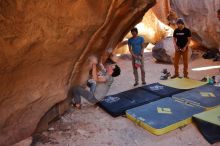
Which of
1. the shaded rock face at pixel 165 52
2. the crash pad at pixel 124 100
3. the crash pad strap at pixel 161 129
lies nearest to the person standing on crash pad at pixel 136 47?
the crash pad at pixel 124 100

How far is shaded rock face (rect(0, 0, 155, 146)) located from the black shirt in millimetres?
2044

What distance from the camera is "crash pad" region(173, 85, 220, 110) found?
450cm

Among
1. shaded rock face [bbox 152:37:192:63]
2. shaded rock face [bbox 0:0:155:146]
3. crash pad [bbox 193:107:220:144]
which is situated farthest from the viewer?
shaded rock face [bbox 152:37:192:63]

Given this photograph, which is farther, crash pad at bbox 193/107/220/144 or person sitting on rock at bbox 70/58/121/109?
person sitting on rock at bbox 70/58/121/109

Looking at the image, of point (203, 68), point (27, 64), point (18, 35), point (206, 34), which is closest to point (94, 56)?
point (27, 64)

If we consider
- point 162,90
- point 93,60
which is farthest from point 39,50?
point 162,90

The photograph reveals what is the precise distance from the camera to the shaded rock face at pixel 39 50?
2.99 meters

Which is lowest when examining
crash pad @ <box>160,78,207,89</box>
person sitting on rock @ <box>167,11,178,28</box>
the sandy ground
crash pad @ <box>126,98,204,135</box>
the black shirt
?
the sandy ground

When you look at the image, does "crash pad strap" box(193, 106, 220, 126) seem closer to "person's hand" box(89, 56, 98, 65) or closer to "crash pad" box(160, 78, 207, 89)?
"crash pad" box(160, 78, 207, 89)

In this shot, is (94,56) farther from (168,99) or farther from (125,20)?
(168,99)

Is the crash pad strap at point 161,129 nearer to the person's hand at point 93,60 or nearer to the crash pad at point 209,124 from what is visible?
the crash pad at point 209,124

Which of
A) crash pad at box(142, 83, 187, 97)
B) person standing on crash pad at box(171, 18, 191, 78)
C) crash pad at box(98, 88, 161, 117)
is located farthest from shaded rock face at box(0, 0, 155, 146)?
person standing on crash pad at box(171, 18, 191, 78)

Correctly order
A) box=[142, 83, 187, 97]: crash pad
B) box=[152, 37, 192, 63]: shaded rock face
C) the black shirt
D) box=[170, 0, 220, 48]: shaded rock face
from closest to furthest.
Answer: box=[142, 83, 187, 97]: crash pad < the black shirt < box=[170, 0, 220, 48]: shaded rock face < box=[152, 37, 192, 63]: shaded rock face

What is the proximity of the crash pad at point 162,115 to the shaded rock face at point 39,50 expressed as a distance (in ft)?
3.90
